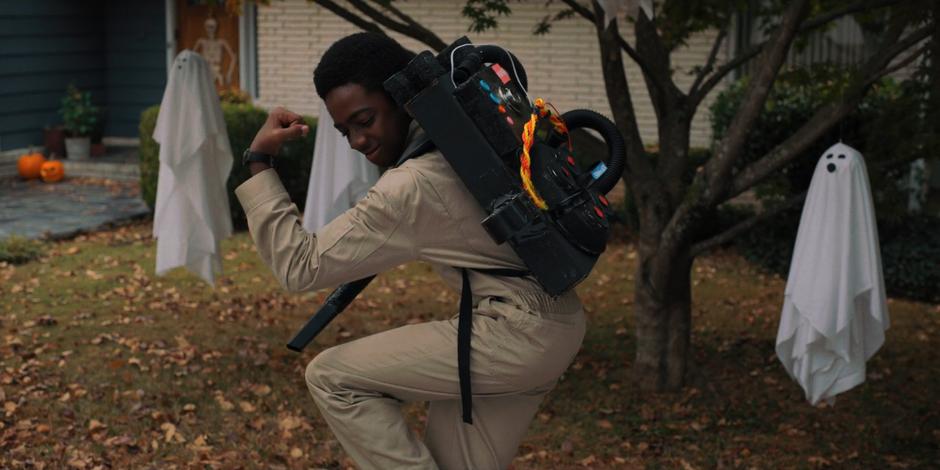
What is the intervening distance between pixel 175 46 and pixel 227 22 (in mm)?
876

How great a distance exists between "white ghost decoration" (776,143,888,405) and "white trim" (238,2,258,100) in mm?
11531

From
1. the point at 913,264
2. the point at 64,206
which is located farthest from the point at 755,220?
the point at 64,206

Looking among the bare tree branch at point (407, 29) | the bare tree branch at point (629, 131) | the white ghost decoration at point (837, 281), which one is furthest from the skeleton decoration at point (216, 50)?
the white ghost decoration at point (837, 281)

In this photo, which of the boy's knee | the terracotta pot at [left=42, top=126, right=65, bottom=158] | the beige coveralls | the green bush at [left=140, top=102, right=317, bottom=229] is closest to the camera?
the beige coveralls

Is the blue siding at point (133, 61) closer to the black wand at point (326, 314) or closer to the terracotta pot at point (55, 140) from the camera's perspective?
the terracotta pot at point (55, 140)

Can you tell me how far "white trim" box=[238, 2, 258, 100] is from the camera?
1616cm

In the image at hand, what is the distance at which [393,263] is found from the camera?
347cm

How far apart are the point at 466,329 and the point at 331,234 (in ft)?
1.63

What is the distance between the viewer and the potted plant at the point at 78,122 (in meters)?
16.2

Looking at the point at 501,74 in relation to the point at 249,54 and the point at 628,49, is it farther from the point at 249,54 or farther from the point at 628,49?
the point at 249,54

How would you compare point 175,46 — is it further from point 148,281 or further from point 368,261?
point 368,261

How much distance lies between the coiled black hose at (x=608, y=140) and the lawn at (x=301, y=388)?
271 centimetres

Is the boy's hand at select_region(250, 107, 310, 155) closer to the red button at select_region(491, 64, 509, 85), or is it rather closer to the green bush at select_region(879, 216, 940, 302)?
the red button at select_region(491, 64, 509, 85)

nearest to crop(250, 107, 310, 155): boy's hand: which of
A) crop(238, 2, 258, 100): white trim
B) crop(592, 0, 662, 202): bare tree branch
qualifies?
crop(592, 0, 662, 202): bare tree branch
